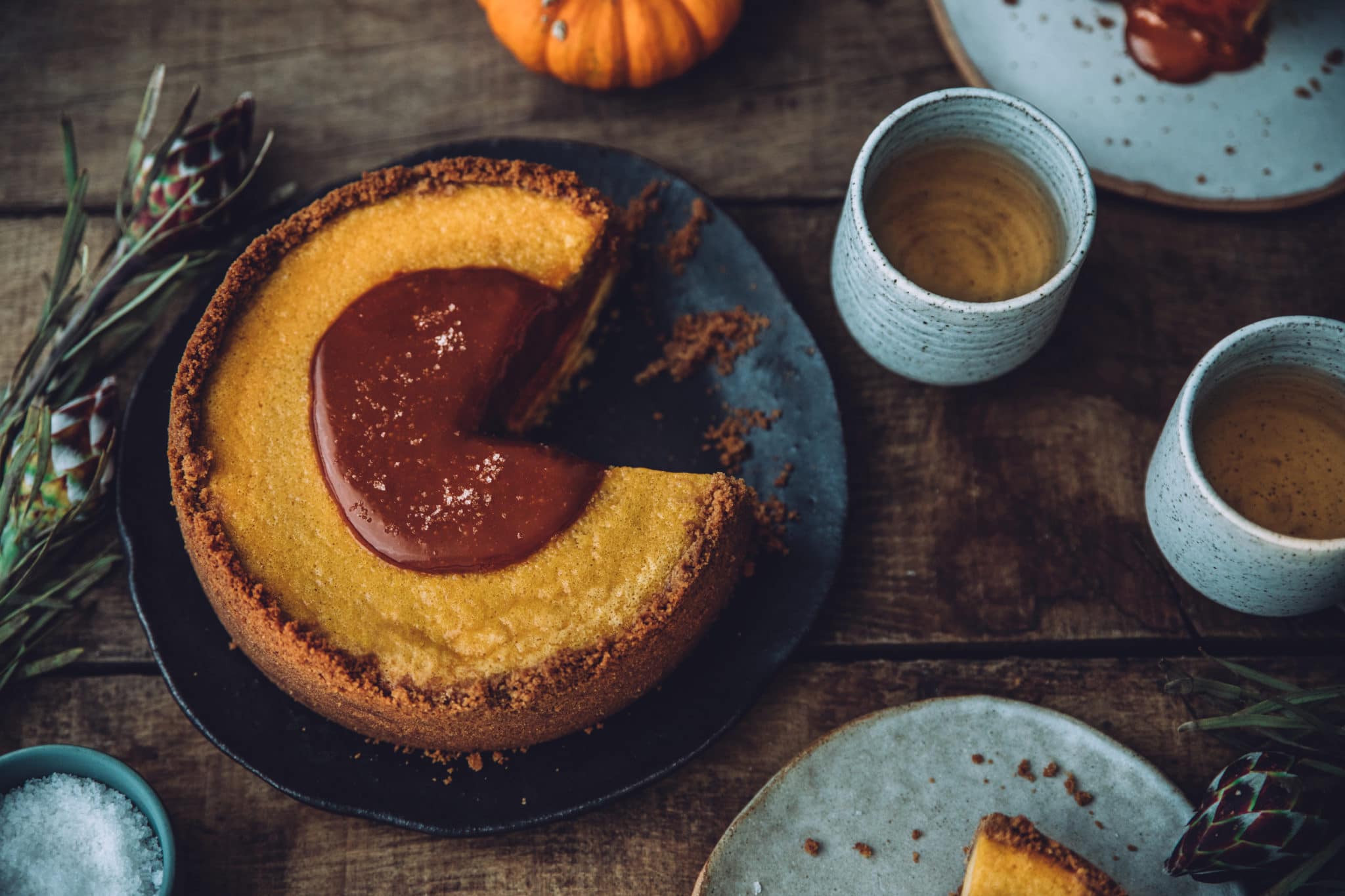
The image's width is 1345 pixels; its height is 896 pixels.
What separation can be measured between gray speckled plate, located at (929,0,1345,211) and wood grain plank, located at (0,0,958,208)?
17 cm

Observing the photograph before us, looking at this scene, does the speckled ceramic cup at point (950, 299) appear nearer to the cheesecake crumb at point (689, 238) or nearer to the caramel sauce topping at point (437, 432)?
the cheesecake crumb at point (689, 238)

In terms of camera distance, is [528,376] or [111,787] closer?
[111,787]

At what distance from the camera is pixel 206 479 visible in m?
1.93

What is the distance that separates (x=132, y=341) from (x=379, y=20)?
1040mm

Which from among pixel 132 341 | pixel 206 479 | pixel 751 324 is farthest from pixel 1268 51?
pixel 132 341

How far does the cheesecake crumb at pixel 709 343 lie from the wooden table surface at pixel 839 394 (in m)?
0.22

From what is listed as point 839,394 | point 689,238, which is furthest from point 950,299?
point 689,238

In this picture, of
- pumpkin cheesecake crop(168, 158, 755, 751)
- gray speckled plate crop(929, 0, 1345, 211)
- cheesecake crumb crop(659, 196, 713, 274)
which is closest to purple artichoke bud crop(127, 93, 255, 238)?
pumpkin cheesecake crop(168, 158, 755, 751)

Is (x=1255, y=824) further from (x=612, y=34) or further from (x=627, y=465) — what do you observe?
(x=612, y=34)

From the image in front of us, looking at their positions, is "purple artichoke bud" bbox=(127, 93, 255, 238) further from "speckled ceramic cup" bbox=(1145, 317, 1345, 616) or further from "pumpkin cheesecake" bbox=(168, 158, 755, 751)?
"speckled ceramic cup" bbox=(1145, 317, 1345, 616)

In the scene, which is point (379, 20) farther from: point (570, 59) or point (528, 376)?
point (528, 376)

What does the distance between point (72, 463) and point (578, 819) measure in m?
1.30

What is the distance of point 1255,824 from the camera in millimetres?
1797

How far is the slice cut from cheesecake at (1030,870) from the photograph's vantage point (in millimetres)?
1803
